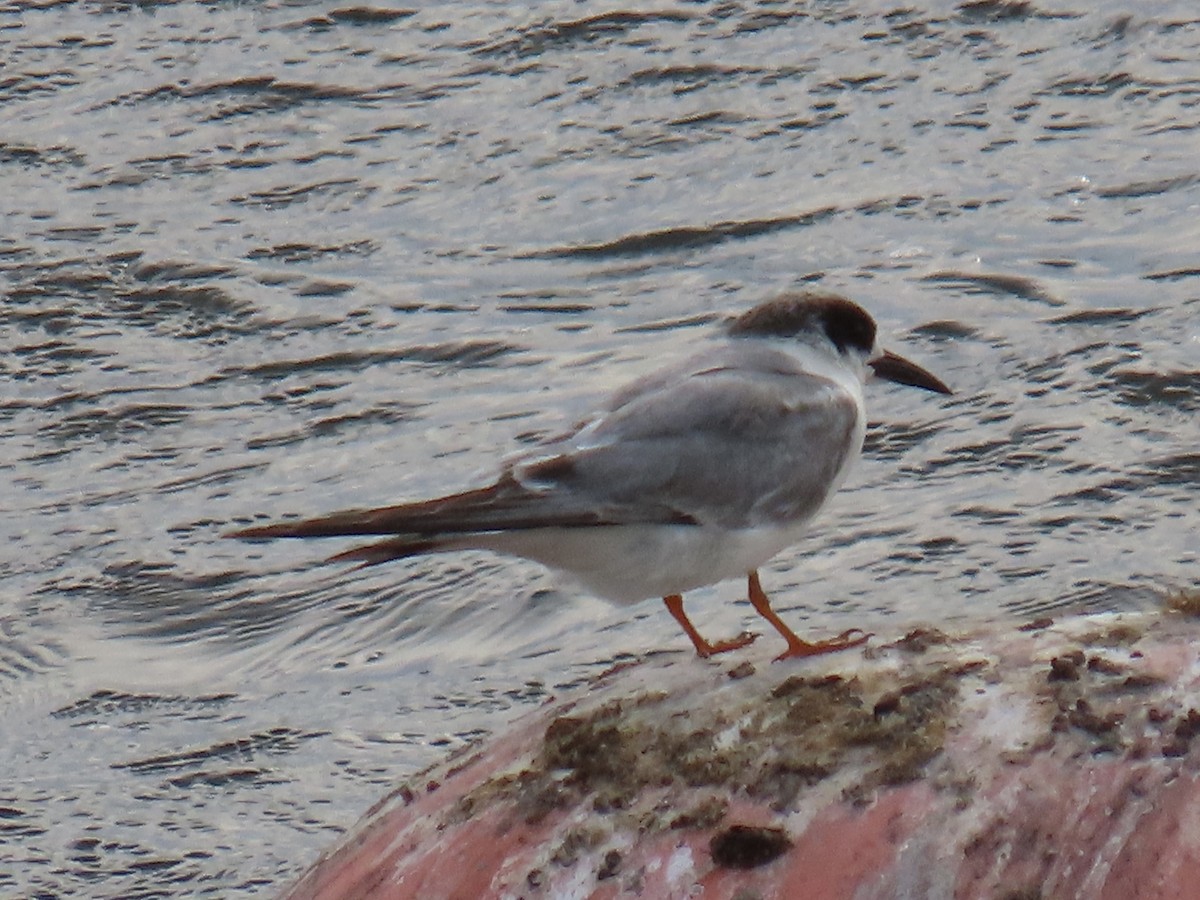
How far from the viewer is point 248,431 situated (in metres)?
8.02

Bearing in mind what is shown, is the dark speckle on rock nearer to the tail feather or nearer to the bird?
the bird

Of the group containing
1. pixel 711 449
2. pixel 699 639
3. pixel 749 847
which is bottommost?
pixel 699 639

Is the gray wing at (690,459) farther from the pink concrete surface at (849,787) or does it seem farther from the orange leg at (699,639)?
the pink concrete surface at (849,787)

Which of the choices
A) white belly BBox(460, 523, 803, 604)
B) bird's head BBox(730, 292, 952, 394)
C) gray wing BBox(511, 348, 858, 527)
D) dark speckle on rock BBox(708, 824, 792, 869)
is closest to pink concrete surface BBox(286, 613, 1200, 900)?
dark speckle on rock BBox(708, 824, 792, 869)

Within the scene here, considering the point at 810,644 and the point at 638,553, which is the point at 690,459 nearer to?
the point at 638,553

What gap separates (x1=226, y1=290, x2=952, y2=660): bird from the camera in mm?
4332

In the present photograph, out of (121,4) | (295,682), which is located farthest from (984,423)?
(121,4)

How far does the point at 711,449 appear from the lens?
4.67 metres

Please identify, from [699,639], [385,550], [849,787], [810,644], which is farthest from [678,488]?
[849,787]

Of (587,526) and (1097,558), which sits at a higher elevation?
(587,526)

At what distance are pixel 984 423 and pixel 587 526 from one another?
349cm

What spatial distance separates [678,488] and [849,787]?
1162 mm

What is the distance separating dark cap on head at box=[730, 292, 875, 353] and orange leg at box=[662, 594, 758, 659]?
77 cm

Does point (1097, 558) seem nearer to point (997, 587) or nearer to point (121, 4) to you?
point (997, 587)
